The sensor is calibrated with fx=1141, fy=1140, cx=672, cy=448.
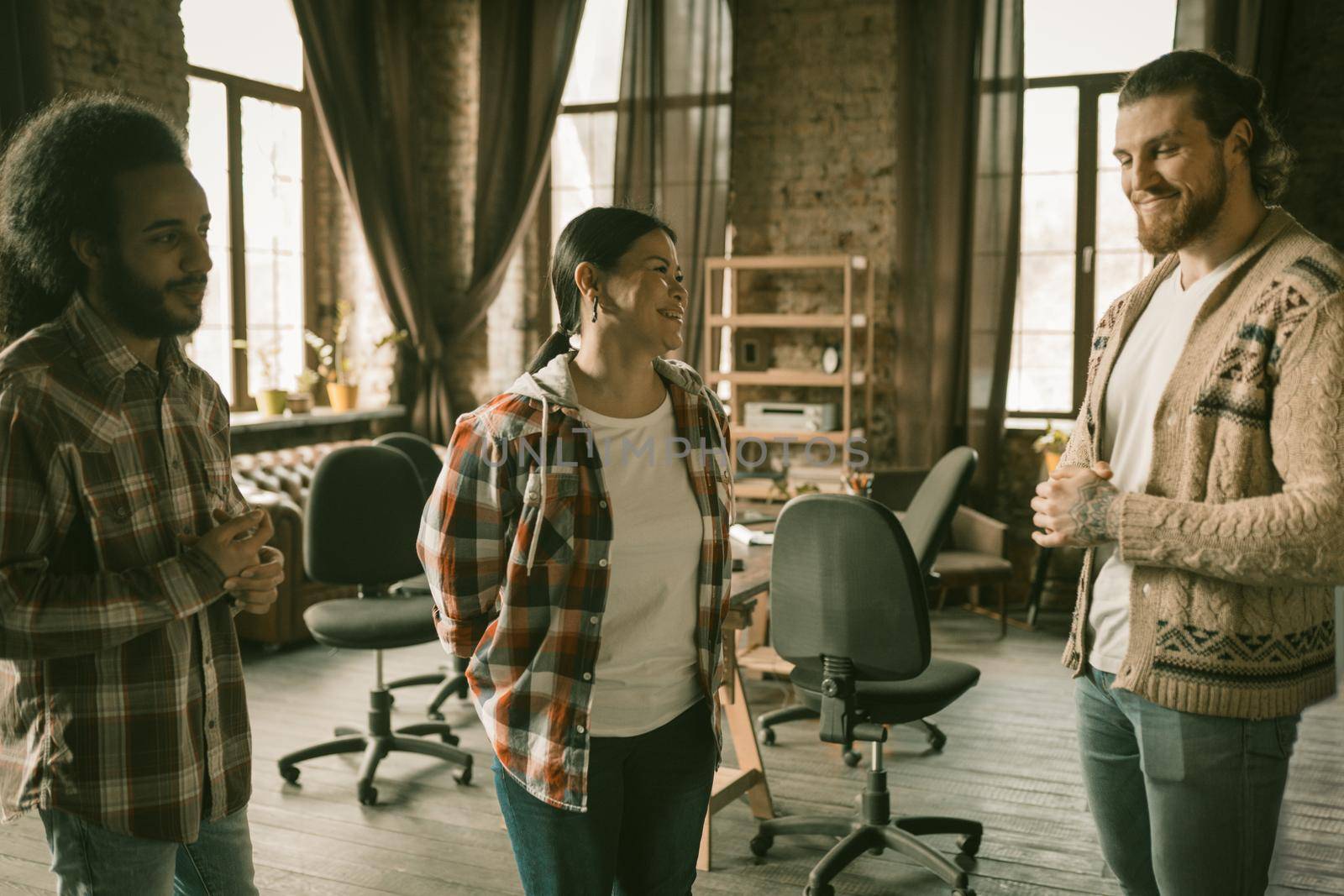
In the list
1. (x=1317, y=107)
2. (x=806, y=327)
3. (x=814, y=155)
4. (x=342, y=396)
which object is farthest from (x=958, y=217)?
(x=342, y=396)

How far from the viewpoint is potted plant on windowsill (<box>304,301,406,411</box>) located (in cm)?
685

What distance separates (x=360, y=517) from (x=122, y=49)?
293 centimetres

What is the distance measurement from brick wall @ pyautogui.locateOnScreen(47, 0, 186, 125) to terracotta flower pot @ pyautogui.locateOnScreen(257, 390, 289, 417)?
1.47 metres

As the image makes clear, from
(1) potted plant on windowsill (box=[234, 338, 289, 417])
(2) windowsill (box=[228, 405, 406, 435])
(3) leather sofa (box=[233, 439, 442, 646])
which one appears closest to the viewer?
(3) leather sofa (box=[233, 439, 442, 646])

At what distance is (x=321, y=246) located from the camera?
281 inches

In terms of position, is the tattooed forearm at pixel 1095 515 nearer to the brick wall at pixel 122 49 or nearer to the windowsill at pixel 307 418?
the brick wall at pixel 122 49

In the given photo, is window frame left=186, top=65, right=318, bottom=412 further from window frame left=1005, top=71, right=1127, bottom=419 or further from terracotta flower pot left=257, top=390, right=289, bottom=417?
window frame left=1005, top=71, right=1127, bottom=419

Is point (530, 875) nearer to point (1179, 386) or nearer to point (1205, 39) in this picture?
point (1179, 386)

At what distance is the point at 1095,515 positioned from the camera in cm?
158

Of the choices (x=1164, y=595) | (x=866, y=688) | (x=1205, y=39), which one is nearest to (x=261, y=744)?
(x=866, y=688)

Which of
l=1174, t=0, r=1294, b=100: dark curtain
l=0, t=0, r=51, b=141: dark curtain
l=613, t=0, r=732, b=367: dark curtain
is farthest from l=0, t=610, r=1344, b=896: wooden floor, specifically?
l=1174, t=0, r=1294, b=100: dark curtain

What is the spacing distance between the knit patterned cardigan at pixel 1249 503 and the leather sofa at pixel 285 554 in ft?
13.1

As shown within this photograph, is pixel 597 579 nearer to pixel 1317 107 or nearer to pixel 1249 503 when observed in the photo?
pixel 1249 503

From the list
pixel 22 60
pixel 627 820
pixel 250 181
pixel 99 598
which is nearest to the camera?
pixel 99 598
